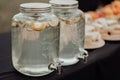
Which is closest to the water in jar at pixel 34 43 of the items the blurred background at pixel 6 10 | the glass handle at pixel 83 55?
the glass handle at pixel 83 55

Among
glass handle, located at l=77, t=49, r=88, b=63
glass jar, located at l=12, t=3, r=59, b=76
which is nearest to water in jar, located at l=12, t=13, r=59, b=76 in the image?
glass jar, located at l=12, t=3, r=59, b=76

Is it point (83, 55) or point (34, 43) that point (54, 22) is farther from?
point (83, 55)

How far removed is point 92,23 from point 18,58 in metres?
0.57

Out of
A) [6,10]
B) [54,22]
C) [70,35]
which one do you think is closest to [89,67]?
[70,35]

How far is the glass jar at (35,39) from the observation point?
0.76m

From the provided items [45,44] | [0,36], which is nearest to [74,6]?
[45,44]

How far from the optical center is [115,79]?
1.09 metres

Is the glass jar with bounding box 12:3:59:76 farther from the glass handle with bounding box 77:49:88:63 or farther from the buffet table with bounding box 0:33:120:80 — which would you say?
the glass handle with bounding box 77:49:88:63

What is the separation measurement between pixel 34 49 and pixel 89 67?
272 millimetres

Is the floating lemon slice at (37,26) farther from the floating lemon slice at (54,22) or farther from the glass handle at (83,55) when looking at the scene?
the glass handle at (83,55)

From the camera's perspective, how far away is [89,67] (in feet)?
3.08

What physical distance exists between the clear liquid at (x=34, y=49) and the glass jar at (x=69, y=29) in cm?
7

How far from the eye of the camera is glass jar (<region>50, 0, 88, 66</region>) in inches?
34.1

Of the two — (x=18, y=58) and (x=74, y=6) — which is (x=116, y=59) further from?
(x=18, y=58)
